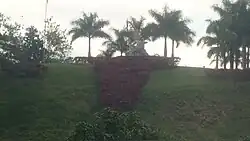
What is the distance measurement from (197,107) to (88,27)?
2191cm

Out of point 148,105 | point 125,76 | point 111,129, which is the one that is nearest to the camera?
point 111,129

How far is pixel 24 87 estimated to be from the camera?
3250 cm

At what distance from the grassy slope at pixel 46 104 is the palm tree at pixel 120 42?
26.8 ft

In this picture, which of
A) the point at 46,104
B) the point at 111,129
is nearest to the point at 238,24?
the point at 46,104

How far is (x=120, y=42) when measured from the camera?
44750 mm

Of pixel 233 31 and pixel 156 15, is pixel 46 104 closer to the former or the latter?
pixel 233 31

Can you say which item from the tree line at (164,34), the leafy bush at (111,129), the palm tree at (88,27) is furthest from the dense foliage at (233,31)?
the leafy bush at (111,129)

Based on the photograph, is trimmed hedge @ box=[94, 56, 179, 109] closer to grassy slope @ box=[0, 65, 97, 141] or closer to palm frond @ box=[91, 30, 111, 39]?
grassy slope @ box=[0, 65, 97, 141]

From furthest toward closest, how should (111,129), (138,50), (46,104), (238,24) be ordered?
1. (138,50)
2. (238,24)
3. (46,104)
4. (111,129)

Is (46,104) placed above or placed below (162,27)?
below

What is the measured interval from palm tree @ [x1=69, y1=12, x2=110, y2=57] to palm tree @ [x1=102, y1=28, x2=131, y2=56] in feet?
11.1

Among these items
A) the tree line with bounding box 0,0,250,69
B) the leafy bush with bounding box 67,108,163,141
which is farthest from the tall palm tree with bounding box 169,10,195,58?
the leafy bush with bounding box 67,108,163,141

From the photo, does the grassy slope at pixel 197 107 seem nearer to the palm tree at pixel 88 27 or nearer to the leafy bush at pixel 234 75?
the leafy bush at pixel 234 75

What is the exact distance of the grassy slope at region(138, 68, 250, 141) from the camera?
26578mm
